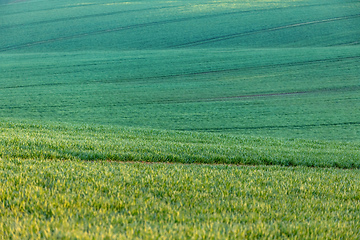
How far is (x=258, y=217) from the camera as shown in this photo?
18.4 feet

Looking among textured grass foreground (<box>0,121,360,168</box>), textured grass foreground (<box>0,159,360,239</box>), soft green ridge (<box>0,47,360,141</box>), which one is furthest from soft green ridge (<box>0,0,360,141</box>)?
textured grass foreground (<box>0,159,360,239</box>)

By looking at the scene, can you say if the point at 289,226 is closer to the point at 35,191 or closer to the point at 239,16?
the point at 35,191

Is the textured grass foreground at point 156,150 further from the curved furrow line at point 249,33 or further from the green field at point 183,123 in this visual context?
the curved furrow line at point 249,33

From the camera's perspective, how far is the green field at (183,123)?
5508 mm

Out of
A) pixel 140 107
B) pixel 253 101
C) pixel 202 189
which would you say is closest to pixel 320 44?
pixel 253 101

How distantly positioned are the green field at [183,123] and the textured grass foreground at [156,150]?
0.07 m

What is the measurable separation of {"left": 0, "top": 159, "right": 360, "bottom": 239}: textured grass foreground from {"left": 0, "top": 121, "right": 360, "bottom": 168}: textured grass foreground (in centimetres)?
159

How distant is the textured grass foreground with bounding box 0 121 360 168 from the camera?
981cm

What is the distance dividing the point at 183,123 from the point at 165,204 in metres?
14.6

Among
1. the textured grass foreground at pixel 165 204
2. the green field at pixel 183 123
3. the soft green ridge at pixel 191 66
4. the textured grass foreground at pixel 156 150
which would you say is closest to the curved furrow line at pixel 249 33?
the soft green ridge at pixel 191 66

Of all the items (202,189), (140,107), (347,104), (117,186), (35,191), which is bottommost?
(347,104)

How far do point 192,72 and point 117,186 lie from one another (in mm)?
28993

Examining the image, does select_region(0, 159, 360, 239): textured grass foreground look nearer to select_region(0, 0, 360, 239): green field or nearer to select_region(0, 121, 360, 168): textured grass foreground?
select_region(0, 0, 360, 239): green field

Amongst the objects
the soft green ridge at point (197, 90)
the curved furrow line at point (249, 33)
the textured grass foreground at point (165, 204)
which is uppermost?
the textured grass foreground at point (165, 204)
